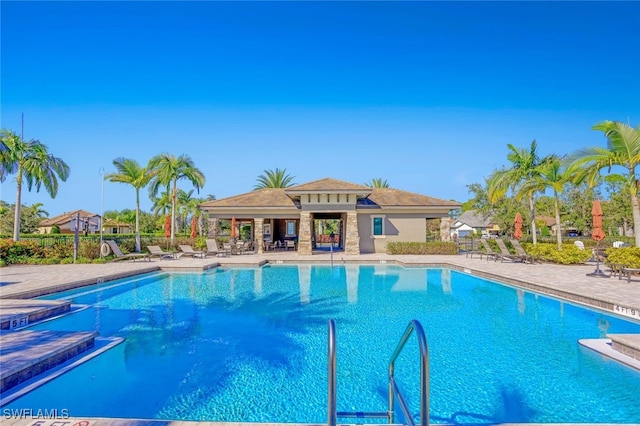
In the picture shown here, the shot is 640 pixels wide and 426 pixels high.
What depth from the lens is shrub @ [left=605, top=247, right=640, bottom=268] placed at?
12.8 metres

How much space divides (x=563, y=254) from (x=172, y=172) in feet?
81.3

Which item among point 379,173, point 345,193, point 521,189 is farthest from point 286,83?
point 379,173

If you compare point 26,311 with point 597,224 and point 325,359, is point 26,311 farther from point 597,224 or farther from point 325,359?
point 597,224

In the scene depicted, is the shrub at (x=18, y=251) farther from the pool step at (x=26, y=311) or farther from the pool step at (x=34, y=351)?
the pool step at (x=34, y=351)

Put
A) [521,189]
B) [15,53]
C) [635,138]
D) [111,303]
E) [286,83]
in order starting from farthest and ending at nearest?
[286,83], [521,189], [635,138], [15,53], [111,303]

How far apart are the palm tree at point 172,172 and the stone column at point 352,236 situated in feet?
38.8

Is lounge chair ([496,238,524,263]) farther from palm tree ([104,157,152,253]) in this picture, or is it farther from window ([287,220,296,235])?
palm tree ([104,157,152,253])

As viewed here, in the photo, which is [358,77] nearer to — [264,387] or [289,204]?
[289,204]

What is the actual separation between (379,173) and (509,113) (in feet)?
72.0

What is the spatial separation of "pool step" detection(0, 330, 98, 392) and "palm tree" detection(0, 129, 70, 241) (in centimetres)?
1785

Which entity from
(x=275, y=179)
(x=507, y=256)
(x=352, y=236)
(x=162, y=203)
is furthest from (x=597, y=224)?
(x=162, y=203)

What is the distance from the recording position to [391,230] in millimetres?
25078

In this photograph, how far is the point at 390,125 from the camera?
27.4 metres

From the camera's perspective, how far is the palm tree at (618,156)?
13.8m
